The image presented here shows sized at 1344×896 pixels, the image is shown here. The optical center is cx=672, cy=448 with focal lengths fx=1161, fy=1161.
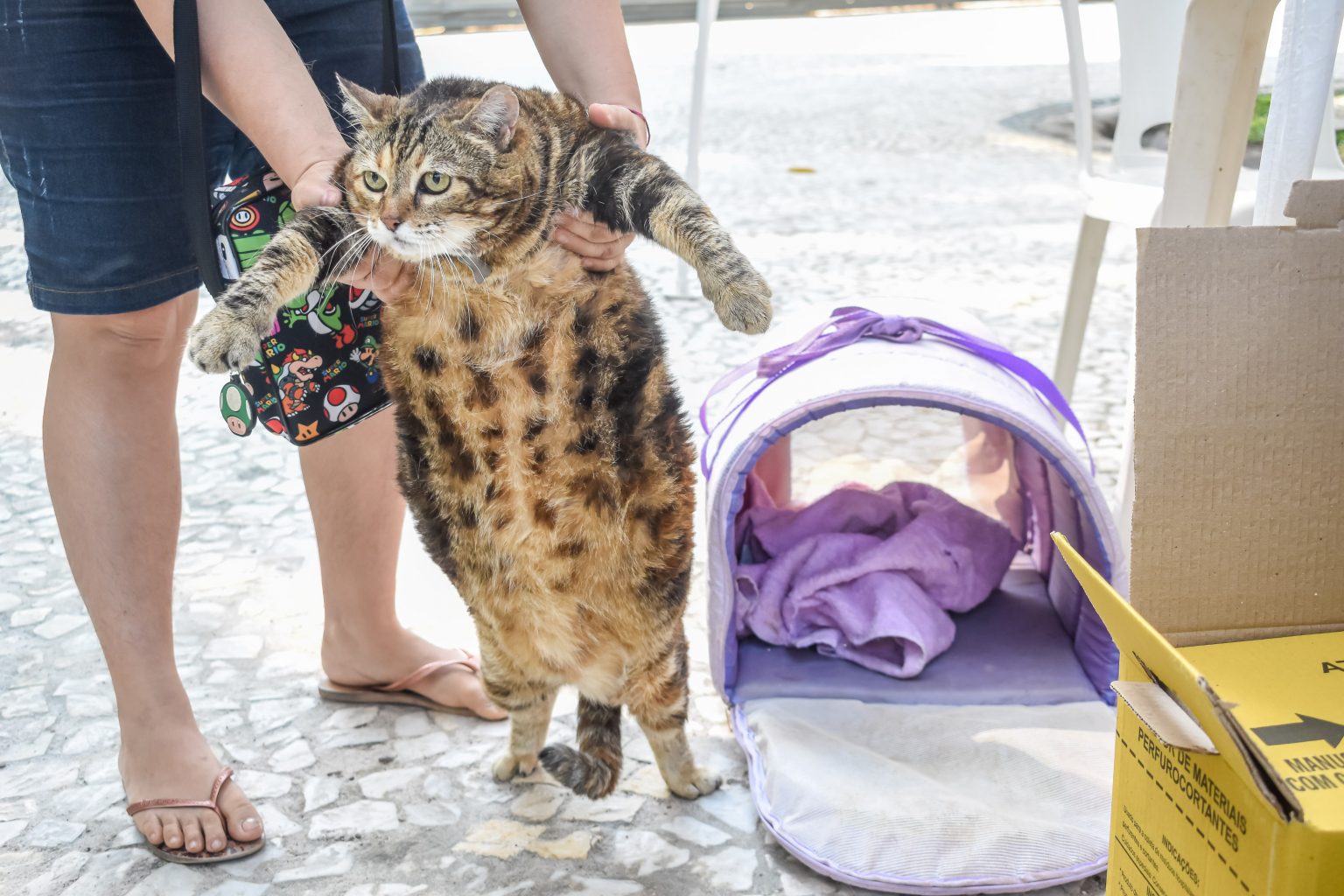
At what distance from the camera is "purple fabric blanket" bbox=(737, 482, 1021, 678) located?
6.12 ft

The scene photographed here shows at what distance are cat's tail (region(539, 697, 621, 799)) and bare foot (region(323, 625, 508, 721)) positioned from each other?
35 cm

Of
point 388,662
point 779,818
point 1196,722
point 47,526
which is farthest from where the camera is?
point 47,526

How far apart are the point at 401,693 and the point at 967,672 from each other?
0.91m

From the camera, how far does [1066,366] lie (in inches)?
101

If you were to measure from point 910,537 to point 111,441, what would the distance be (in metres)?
1.23

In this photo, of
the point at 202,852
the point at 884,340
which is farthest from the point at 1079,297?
the point at 202,852

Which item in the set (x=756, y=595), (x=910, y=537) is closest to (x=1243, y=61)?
(x=910, y=537)

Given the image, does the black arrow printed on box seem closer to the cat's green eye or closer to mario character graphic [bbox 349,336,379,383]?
the cat's green eye

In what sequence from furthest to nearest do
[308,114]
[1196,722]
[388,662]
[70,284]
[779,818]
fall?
1. [388,662]
2. [779,818]
3. [70,284]
4. [308,114]
5. [1196,722]

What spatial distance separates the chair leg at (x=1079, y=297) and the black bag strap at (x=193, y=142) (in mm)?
1563

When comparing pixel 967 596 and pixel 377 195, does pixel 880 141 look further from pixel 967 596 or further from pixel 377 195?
pixel 377 195

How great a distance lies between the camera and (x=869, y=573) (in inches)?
76.0

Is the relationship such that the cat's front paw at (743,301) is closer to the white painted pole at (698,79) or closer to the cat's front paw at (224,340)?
the cat's front paw at (224,340)

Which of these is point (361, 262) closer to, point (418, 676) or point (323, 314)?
point (323, 314)
